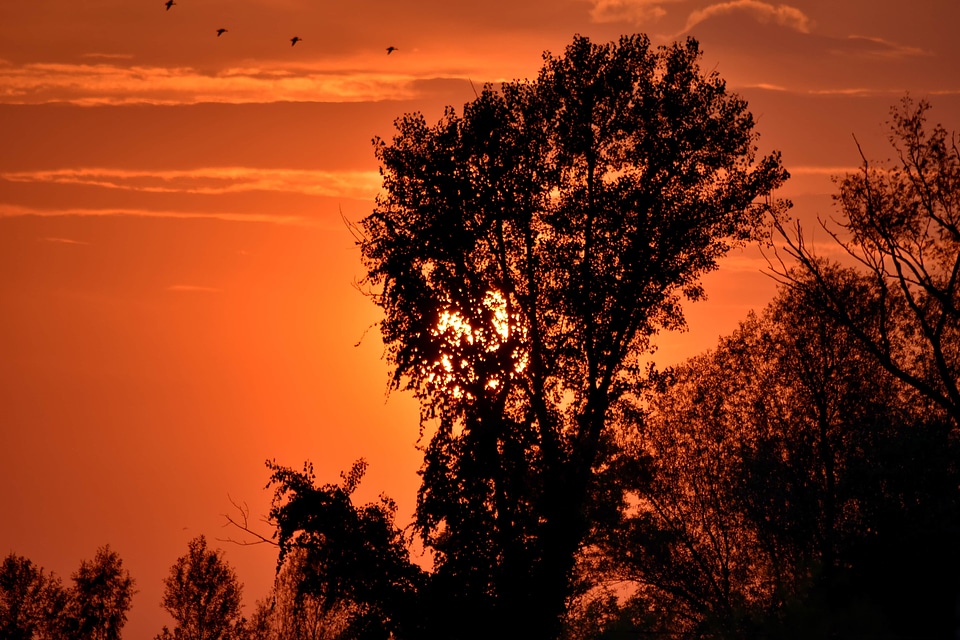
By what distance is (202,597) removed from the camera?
97875 millimetres

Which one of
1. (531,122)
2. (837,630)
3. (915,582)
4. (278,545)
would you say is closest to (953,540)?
(915,582)

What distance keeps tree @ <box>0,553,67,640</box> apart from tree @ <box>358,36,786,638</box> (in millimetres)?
83202

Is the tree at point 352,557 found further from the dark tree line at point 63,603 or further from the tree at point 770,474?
the dark tree line at point 63,603

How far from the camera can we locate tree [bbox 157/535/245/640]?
96938mm

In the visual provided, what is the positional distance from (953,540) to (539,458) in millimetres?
13237

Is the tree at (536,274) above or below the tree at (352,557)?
above

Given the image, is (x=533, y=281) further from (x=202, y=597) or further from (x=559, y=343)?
(x=202, y=597)

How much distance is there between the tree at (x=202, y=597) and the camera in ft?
318

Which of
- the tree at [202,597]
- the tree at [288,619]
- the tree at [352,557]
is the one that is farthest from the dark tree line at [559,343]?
the tree at [202,597]

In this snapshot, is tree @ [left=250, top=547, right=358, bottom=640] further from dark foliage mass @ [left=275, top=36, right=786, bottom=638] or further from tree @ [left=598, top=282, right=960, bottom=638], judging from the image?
dark foliage mass @ [left=275, top=36, right=786, bottom=638]

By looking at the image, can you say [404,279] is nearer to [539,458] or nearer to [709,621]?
[539,458]

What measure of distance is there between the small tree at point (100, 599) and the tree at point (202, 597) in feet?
24.7

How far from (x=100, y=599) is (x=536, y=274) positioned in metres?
84.6

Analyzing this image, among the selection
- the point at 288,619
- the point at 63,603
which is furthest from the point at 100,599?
the point at 288,619
